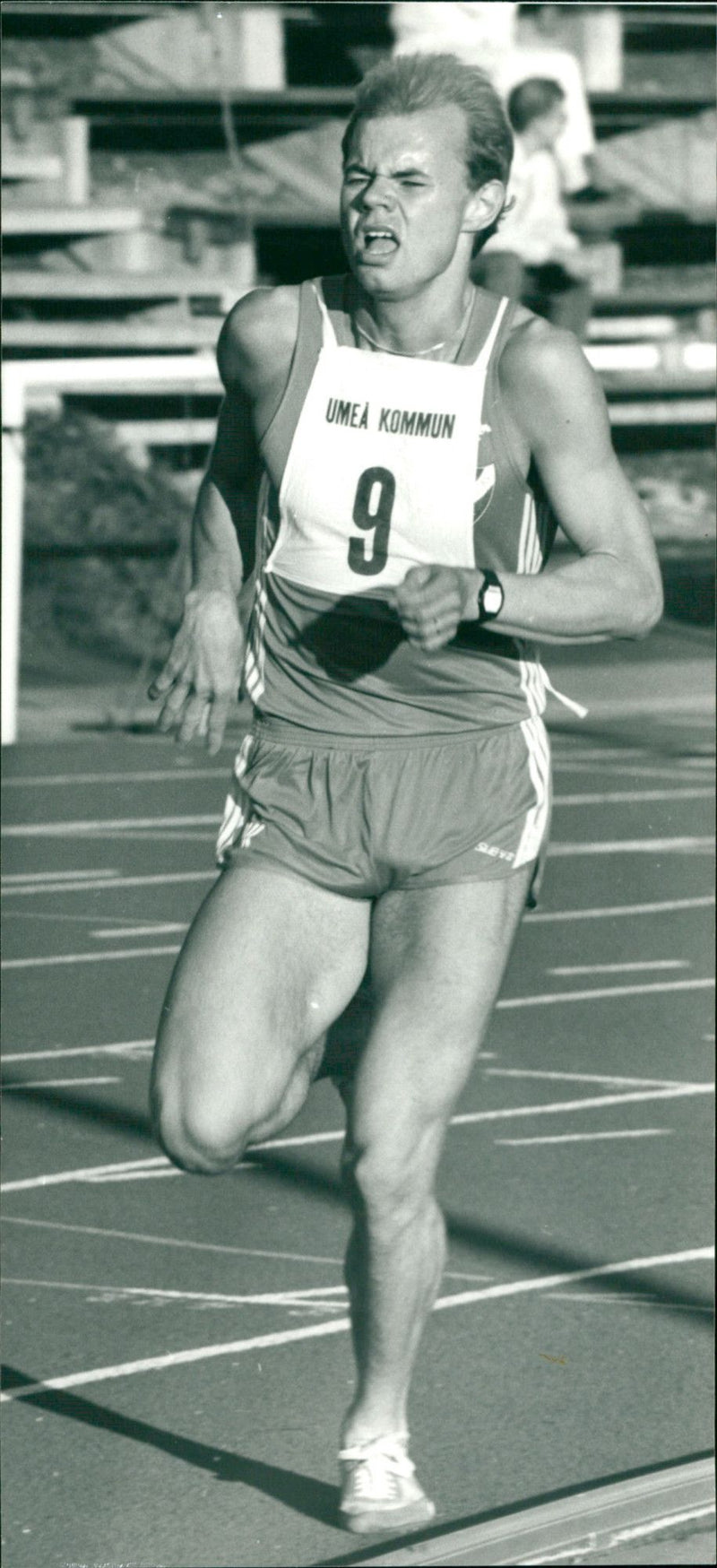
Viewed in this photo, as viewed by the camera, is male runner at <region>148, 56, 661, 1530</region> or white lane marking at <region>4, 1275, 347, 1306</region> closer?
male runner at <region>148, 56, 661, 1530</region>

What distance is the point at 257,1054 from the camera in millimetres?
3230

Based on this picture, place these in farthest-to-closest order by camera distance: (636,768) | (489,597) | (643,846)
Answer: (636,768) → (643,846) → (489,597)

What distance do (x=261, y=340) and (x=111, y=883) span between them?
539 centimetres

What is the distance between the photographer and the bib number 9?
10.2 ft

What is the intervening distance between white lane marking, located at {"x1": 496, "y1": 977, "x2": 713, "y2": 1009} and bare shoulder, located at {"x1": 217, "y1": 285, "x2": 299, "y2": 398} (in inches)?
167

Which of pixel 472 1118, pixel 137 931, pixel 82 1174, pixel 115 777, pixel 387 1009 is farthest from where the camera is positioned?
pixel 115 777

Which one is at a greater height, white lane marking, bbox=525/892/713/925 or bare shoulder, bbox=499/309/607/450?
bare shoulder, bbox=499/309/607/450

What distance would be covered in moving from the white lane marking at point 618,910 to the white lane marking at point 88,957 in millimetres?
1329

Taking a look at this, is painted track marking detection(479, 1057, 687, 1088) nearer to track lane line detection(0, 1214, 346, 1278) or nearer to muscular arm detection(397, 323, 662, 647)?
track lane line detection(0, 1214, 346, 1278)

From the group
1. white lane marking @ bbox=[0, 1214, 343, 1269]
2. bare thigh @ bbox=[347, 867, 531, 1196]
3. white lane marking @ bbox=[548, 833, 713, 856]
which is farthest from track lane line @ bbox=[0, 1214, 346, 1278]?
white lane marking @ bbox=[548, 833, 713, 856]

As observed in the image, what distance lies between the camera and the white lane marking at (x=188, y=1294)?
4801mm

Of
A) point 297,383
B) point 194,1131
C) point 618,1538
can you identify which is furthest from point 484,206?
point 618,1538

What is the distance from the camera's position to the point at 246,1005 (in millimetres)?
3221

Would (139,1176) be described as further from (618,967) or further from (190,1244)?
(618,967)
